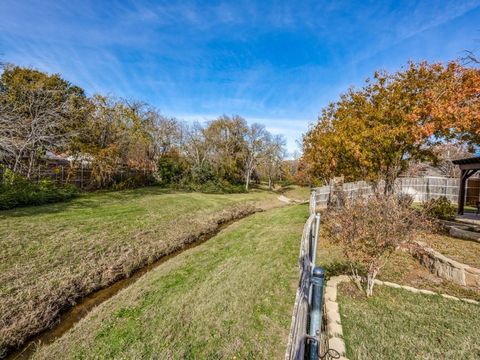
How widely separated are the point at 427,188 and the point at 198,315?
2103 cm

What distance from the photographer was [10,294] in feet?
15.7

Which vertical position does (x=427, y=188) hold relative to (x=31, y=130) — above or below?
below

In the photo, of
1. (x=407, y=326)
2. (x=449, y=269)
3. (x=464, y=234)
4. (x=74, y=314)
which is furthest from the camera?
(x=464, y=234)

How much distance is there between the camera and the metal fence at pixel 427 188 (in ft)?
49.3

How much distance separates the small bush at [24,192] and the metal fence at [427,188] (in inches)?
570

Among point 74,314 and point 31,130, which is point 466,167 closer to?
point 74,314

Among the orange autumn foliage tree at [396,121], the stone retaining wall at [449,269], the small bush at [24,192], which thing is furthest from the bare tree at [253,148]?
the stone retaining wall at [449,269]

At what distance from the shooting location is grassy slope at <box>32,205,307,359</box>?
364 centimetres

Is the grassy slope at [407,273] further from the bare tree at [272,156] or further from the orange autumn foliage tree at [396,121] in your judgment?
the bare tree at [272,156]

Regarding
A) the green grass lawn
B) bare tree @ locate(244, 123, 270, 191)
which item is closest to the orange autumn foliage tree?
the green grass lawn

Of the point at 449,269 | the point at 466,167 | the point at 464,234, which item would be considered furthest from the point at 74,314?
the point at 466,167

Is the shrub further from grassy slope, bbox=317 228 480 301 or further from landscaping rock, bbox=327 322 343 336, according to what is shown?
landscaping rock, bbox=327 322 343 336

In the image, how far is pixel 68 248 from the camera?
695 cm

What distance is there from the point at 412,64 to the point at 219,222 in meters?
11.3
